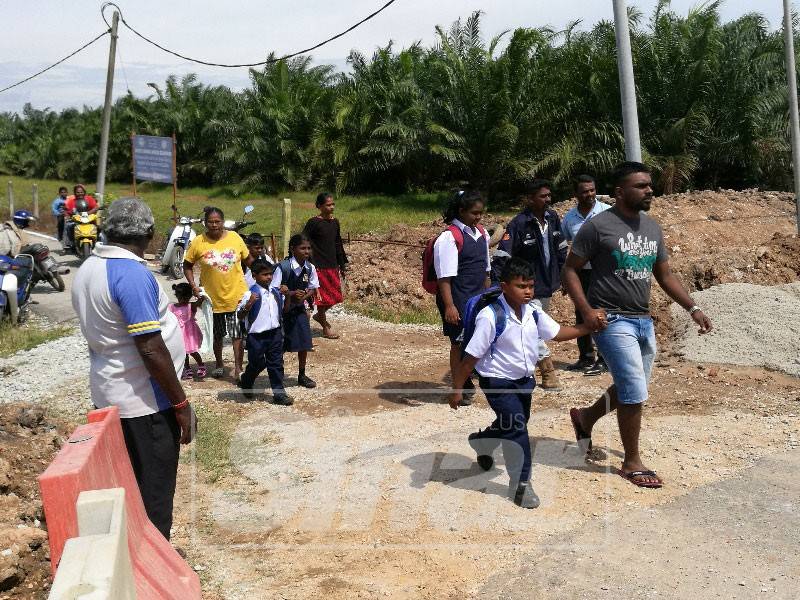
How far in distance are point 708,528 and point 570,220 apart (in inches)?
155

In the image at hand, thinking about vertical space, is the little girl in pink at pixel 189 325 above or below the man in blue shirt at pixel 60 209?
below

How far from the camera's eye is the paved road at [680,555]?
4.38 m

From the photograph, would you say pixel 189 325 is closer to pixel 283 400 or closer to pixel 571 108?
pixel 283 400

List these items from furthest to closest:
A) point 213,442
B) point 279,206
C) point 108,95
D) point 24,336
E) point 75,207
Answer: point 279,206, point 108,95, point 75,207, point 24,336, point 213,442

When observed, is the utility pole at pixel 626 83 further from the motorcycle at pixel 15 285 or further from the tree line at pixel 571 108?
the tree line at pixel 571 108

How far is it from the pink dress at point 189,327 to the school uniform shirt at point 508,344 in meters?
4.28

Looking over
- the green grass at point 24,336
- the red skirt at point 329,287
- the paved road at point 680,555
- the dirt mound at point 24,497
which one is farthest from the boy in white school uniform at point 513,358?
the green grass at point 24,336

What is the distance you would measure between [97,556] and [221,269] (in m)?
6.22

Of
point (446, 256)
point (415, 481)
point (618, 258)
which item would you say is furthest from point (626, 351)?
point (446, 256)

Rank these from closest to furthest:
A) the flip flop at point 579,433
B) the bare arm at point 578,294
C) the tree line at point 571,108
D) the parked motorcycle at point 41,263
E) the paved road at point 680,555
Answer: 1. the paved road at point 680,555
2. the bare arm at point 578,294
3. the flip flop at point 579,433
4. the parked motorcycle at point 41,263
5. the tree line at point 571,108

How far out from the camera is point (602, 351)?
18.6ft

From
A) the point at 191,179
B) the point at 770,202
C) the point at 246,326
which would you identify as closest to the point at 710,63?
the point at 770,202

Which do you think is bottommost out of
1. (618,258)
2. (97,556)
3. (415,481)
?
(415,481)

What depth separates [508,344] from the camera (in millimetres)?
5359
